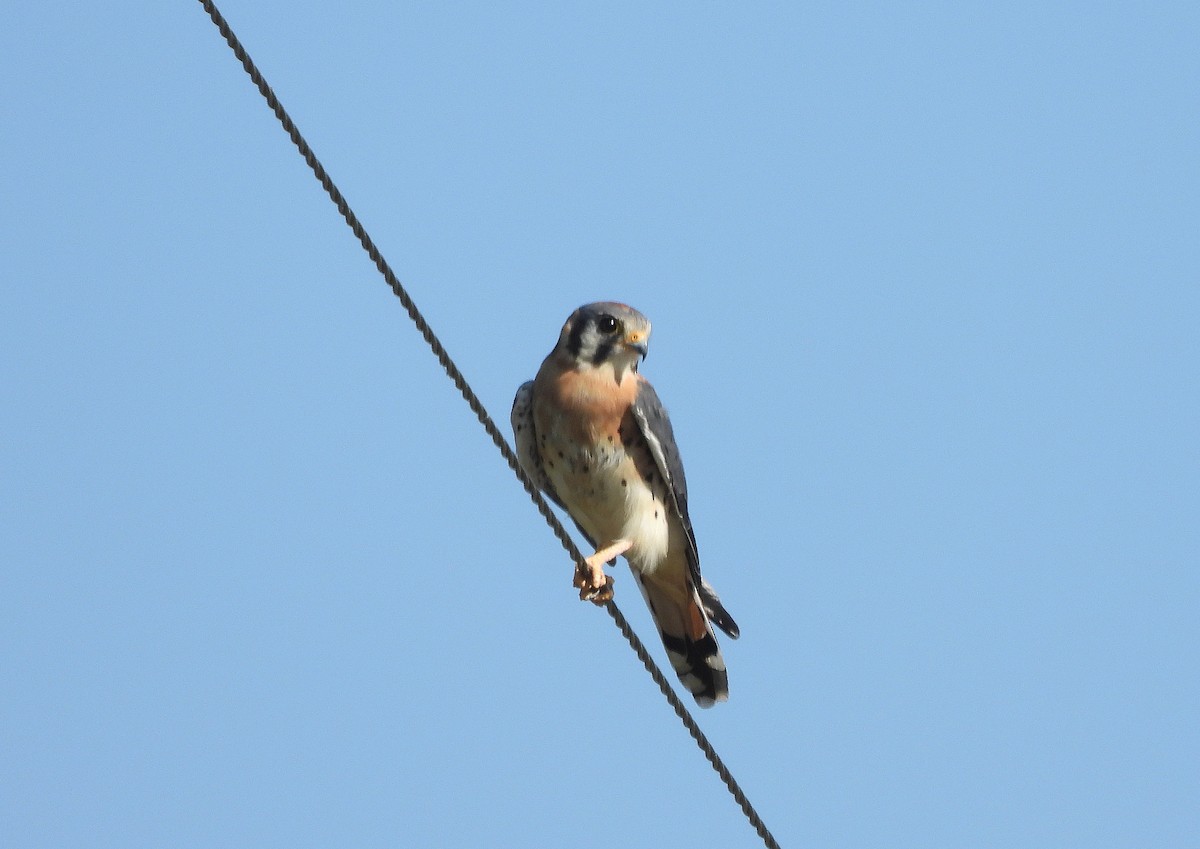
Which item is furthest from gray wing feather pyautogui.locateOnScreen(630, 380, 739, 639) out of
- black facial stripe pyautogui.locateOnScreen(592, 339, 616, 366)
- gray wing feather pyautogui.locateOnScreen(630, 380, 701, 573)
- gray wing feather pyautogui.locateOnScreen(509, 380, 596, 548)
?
gray wing feather pyautogui.locateOnScreen(509, 380, 596, 548)

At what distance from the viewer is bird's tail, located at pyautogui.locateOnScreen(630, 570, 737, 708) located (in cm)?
570

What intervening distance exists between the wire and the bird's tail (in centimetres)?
149

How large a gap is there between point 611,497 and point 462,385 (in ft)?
6.19

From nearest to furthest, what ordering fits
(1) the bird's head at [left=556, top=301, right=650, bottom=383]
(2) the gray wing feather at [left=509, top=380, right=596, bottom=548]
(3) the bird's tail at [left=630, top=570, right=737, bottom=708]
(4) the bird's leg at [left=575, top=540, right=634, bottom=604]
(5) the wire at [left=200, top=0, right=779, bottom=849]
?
(5) the wire at [left=200, top=0, right=779, bottom=849]
(4) the bird's leg at [left=575, top=540, right=634, bottom=604]
(1) the bird's head at [left=556, top=301, right=650, bottom=383]
(2) the gray wing feather at [left=509, top=380, right=596, bottom=548]
(3) the bird's tail at [left=630, top=570, right=737, bottom=708]

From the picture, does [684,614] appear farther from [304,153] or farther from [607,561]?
[304,153]

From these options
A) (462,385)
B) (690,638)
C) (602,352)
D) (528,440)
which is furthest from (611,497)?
(462,385)

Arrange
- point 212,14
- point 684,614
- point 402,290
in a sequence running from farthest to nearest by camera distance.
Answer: point 684,614
point 402,290
point 212,14

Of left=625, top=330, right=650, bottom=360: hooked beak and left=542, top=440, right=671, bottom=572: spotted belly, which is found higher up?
left=625, top=330, right=650, bottom=360: hooked beak

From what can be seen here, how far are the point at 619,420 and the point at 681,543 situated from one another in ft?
1.86

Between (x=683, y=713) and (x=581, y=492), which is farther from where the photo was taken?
(x=581, y=492)

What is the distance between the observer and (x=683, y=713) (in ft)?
12.8

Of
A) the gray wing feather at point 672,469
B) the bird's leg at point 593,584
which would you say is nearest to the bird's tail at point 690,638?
the gray wing feather at point 672,469

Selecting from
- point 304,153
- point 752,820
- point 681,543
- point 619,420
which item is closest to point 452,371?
point 304,153

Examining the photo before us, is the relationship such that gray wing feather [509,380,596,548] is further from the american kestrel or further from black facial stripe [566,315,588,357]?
black facial stripe [566,315,588,357]
